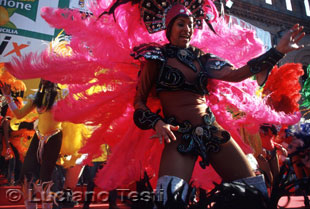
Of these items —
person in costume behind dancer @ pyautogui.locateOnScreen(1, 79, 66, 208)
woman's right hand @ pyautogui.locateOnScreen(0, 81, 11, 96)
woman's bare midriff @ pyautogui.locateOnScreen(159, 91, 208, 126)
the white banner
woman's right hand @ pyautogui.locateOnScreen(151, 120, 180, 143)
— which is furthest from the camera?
the white banner

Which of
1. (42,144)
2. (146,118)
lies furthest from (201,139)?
(42,144)

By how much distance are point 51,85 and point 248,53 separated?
2.14m

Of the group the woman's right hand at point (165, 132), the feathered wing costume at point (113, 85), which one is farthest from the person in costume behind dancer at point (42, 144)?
the woman's right hand at point (165, 132)

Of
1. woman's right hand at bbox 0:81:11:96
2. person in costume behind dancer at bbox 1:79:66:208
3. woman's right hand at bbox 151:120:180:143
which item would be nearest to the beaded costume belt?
woman's right hand at bbox 151:120:180:143

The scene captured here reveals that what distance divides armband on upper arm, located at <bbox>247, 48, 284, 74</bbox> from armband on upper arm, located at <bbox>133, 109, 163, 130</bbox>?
65 cm

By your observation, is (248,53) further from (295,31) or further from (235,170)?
(235,170)

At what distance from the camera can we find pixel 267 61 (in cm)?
153

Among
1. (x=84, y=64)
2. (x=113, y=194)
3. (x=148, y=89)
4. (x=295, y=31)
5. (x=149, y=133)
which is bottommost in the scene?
(x=113, y=194)

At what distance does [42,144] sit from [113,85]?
1.38m

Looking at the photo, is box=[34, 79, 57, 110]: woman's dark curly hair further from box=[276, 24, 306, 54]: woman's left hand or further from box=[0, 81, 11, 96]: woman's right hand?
box=[276, 24, 306, 54]: woman's left hand

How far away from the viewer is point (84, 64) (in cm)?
188

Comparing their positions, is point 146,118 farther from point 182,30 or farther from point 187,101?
point 182,30

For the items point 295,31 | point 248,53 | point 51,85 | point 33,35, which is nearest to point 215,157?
point 295,31

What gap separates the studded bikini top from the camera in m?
1.64
